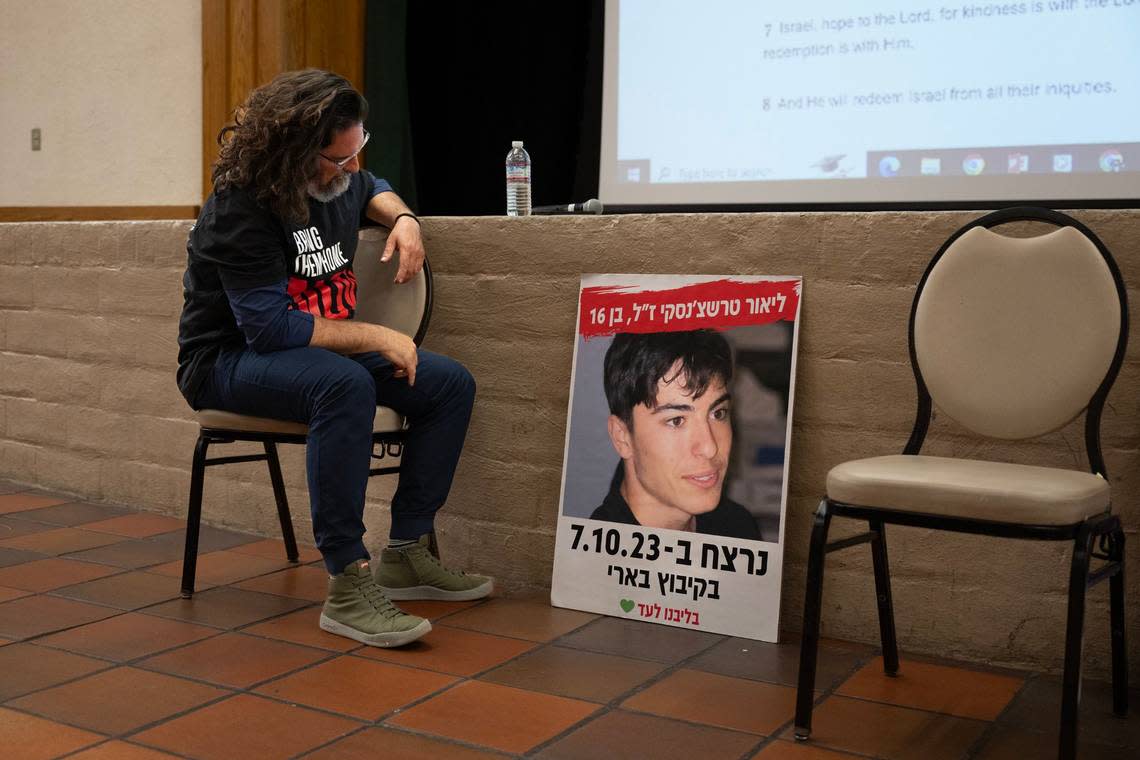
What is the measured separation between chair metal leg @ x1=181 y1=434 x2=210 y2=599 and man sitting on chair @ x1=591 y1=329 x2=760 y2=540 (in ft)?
2.83

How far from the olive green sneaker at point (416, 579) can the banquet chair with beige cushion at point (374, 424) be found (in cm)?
19

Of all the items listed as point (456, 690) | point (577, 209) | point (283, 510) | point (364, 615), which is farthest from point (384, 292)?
point (456, 690)

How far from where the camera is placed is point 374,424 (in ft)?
7.75

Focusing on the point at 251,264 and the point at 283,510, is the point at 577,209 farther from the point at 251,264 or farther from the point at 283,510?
the point at 283,510

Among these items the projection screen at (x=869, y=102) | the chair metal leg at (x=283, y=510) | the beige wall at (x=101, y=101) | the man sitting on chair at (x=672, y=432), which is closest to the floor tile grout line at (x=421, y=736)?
the man sitting on chair at (x=672, y=432)

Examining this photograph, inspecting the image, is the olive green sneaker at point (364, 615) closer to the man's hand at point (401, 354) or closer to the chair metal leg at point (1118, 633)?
the man's hand at point (401, 354)

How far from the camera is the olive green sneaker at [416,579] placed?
2.53 meters

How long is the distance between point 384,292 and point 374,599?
0.73m

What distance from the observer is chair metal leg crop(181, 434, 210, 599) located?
2510 millimetres

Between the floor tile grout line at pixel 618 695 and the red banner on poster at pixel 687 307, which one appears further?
the red banner on poster at pixel 687 307

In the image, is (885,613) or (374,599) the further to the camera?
(374,599)

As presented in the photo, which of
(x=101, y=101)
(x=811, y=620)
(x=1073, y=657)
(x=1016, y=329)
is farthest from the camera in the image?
(x=101, y=101)

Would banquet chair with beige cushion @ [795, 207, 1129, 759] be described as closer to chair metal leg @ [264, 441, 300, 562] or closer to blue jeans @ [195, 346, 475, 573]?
blue jeans @ [195, 346, 475, 573]

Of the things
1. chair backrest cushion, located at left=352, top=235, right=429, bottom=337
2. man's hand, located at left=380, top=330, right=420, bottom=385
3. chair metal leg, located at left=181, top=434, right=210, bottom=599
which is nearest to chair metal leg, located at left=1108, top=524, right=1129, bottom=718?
man's hand, located at left=380, top=330, right=420, bottom=385
